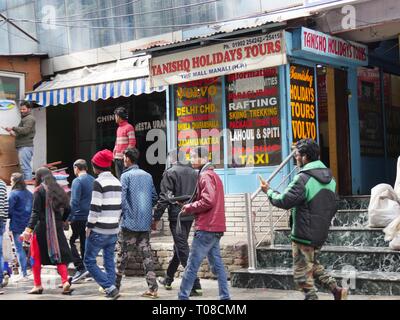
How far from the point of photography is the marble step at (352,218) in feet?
29.9

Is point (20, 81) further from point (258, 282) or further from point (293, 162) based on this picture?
point (258, 282)

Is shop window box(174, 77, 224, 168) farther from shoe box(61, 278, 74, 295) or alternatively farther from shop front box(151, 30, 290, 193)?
shoe box(61, 278, 74, 295)

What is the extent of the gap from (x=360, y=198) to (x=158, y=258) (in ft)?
11.2

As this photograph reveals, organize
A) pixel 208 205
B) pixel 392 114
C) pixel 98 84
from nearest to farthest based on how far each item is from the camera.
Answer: pixel 208 205
pixel 392 114
pixel 98 84

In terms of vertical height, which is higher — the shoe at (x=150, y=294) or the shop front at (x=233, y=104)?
the shop front at (x=233, y=104)

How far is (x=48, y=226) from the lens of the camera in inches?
316

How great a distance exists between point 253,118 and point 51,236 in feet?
13.4

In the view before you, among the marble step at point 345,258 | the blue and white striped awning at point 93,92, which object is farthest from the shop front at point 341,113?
the blue and white striped awning at point 93,92

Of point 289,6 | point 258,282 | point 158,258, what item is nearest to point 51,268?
point 158,258

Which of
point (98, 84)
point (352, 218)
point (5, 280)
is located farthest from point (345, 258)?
point (98, 84)

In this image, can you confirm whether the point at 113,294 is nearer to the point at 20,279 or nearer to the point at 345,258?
→ the point at 20,279

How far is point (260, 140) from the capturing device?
10.3 metres

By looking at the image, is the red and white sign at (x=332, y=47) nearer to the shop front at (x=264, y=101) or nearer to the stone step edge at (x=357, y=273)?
the shop front at (x=264, y=101)

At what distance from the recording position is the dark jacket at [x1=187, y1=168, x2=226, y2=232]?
6613 millimetres
